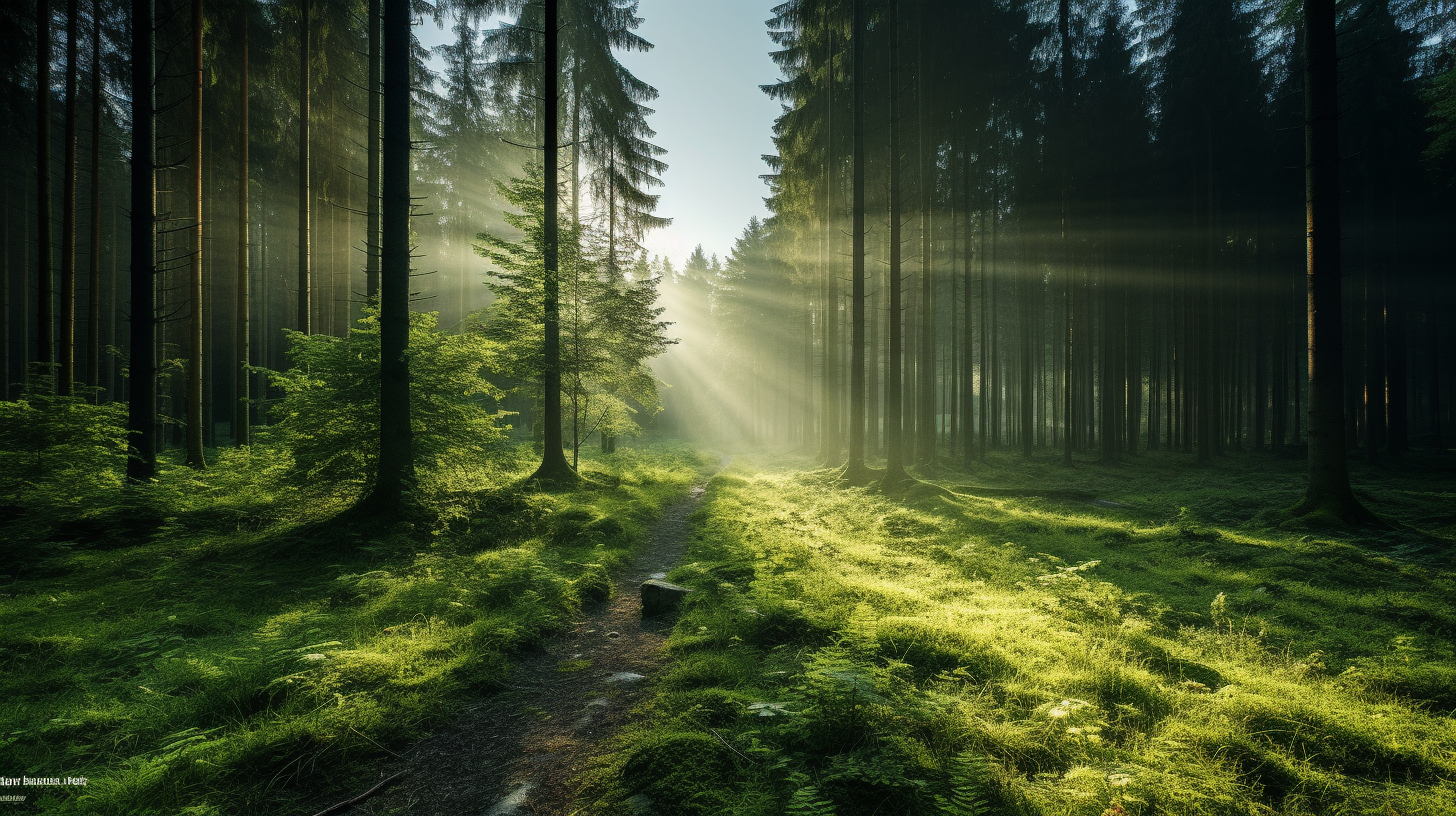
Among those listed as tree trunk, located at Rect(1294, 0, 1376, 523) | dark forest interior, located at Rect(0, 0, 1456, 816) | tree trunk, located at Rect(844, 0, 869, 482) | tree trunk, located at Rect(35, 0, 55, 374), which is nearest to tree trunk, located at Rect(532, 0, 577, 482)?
dark forest interior, located at Rect(0, 0, 1456, 816)

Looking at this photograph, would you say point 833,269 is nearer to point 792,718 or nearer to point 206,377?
point 792,718

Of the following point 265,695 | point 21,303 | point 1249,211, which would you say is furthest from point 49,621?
point 1249,211

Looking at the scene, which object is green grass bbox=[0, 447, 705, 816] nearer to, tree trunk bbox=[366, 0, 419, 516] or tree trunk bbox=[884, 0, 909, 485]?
tree trunk bbox=[366, 0, 419, 516]

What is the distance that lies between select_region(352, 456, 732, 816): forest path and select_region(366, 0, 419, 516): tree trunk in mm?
5003

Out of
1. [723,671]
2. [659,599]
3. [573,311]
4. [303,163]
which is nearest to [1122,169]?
[573,311]

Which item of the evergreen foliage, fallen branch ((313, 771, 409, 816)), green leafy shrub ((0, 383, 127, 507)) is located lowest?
fallen branch ((313, 771, 409, 816))

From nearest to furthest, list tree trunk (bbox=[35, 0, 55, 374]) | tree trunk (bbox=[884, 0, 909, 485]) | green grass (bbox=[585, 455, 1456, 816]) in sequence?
green grass (bbox=[585, 455, 1456, 816]) < tree trunk (bbox=[35, 0, 55, 374]) < tree trunk (bbox=[884, 0, 909, 485])

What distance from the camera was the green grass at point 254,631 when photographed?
2762 millimetres

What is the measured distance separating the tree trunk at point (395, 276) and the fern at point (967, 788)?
8.67 metres

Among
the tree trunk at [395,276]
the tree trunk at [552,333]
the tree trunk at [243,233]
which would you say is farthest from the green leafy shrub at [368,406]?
the tree trunk at [243,233]

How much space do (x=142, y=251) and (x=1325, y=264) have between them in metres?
21.1

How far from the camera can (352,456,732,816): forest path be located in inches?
106

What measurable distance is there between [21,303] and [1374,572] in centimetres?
4289

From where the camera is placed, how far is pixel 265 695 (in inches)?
133
